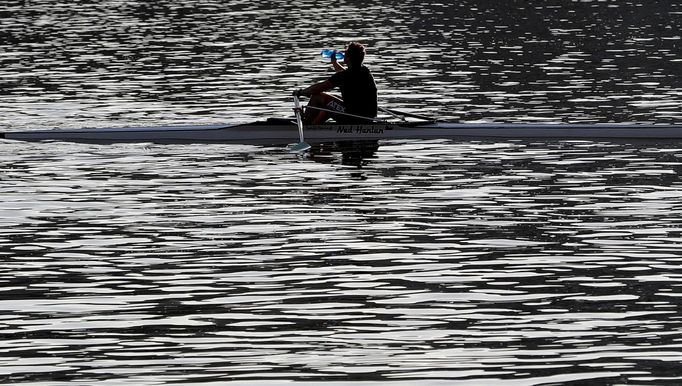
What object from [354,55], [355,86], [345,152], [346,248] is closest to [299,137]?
[345,152]

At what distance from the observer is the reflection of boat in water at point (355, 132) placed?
26.0 metres

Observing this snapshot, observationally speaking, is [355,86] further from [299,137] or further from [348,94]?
[299,137]

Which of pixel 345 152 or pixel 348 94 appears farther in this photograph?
pixel 348 94

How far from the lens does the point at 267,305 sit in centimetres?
1427

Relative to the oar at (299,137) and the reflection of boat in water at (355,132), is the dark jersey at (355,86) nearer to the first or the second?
the reflection of boat in water at (355,132)

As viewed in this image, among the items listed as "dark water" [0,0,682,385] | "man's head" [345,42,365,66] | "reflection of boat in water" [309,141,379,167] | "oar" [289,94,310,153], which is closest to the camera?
"dark water" [0,0,682,385]

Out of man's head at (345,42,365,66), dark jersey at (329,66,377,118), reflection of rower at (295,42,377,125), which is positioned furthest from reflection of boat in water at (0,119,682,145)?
man's head at (345,42,365,66)

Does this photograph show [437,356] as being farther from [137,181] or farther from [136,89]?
[136,89]

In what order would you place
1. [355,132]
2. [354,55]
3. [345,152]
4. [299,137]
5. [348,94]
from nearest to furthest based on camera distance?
[345,152] → [299,137] → [354,55] → [348,94] → [355,132]

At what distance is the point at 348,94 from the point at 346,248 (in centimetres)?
963

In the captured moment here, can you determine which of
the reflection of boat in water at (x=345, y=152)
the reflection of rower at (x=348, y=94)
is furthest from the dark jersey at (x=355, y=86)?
the reflection of boat in water at (x=345, y=152)

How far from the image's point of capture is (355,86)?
26438mm

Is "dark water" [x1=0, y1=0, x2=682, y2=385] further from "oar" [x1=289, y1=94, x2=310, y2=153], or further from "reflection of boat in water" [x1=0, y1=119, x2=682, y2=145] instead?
"reflection of boat in water" [x1=0, y1=119, x2=682, y2=145]

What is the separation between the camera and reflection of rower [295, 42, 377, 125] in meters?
26.4
